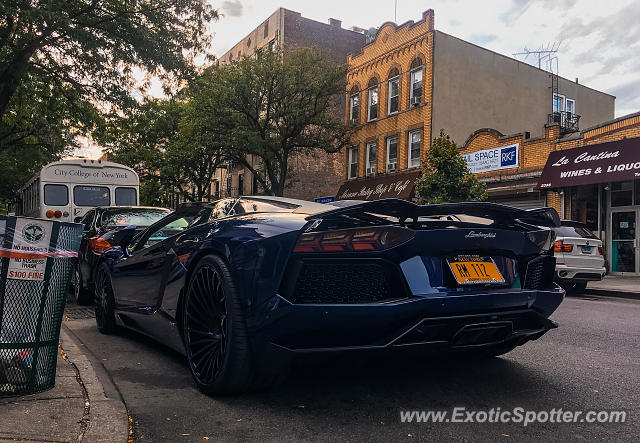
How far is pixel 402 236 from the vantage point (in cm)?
311

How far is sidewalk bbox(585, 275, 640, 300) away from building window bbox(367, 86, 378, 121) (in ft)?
51.6

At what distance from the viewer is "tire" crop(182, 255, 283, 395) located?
3.23 m

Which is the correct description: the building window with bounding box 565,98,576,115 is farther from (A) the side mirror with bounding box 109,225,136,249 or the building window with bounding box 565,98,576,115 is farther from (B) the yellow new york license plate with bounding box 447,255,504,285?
(B) the yellow new york license plate with bounding box 447,255,504,285

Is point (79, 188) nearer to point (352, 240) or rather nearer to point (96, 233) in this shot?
point (96, 233)

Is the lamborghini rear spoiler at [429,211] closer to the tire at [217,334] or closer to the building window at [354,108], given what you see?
the tire at [217,334]

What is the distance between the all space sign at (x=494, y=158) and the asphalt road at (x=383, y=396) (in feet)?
53.9

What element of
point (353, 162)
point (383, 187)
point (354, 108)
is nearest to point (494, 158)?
point (383, 187)

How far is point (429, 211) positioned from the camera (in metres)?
3.29

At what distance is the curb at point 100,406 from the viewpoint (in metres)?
2.75

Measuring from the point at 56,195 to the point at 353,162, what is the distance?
Result: 16887 mm

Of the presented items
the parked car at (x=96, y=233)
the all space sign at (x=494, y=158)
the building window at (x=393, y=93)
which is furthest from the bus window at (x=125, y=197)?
the building window at (x=393, y=93)

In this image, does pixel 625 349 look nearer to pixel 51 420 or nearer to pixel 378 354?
pixel 378 354

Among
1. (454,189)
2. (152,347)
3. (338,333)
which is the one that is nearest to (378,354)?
(338,333)

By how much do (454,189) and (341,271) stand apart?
1427 centimetres
